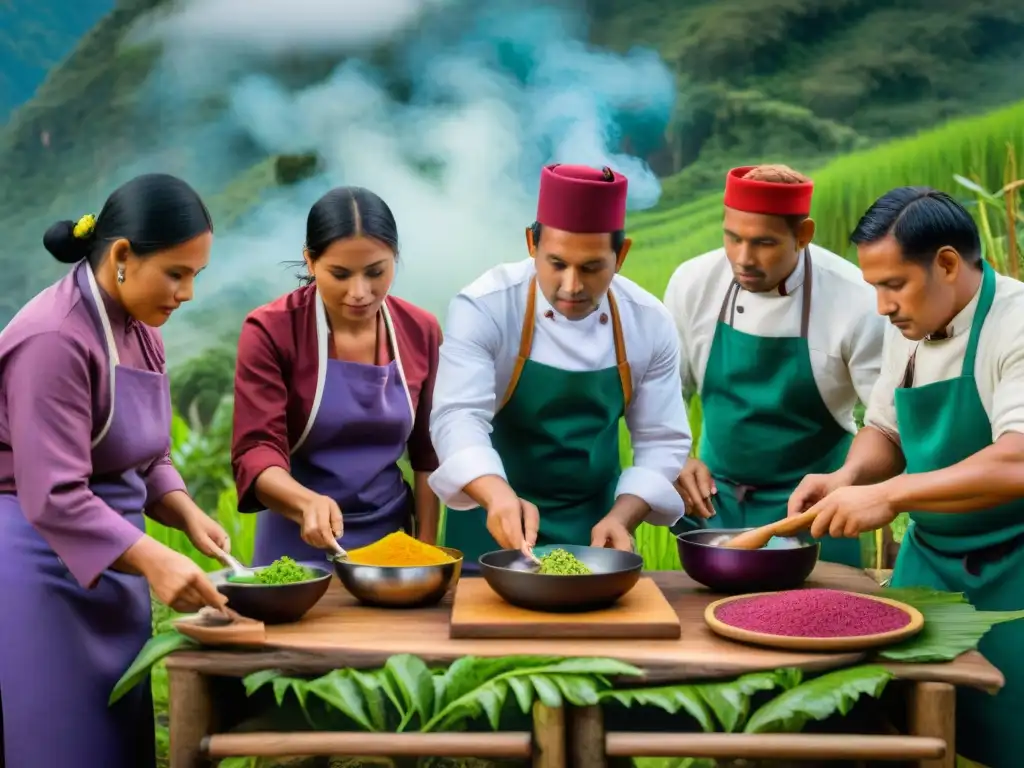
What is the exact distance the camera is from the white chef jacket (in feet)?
8.19

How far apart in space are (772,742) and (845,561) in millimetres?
1398

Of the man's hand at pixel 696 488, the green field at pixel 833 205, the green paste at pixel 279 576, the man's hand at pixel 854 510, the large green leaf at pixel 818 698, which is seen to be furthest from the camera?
the green field at pixel 833 205

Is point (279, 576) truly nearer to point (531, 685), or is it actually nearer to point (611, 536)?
point (531, 685)

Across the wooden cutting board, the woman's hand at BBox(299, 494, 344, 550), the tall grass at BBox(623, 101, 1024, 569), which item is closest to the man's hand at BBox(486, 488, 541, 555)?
the wooden cutting board

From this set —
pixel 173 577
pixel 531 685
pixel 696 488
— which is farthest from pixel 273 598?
pixel 696 488

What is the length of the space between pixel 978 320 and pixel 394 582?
141 centimetres

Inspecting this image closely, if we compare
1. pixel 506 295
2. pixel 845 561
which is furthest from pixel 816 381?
pixel 506 295

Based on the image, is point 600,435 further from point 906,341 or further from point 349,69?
point 349,69

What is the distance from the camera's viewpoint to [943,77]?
6199mm

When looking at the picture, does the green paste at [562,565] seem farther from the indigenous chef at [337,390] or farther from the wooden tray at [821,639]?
the indigenous chef at [337,390]

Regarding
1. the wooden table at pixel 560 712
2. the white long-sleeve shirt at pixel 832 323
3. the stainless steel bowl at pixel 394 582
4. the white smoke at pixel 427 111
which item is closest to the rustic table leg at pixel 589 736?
the wooden table at pixel 560 712

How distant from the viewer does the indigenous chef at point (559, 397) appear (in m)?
2.85

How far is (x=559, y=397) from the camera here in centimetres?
306

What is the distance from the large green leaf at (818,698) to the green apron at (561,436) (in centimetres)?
110
